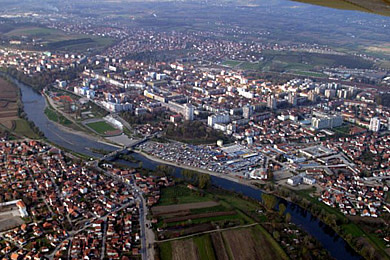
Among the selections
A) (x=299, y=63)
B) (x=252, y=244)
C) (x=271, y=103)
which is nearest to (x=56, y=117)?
(x=271, y=103)

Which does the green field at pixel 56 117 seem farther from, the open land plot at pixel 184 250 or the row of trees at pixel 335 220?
the open land plot at pixel 184 250

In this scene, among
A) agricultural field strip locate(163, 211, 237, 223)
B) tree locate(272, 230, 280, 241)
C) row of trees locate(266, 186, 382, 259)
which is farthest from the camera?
agricultural field strip locate(163, 211, 237, 223)

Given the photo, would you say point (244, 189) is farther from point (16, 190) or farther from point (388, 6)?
point (388, 6)

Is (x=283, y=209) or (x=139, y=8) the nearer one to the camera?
(x=283, y=209)

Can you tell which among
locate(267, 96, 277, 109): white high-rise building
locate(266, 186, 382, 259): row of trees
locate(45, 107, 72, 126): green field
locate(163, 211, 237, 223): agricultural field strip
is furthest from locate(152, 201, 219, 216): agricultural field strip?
locate(267, 96, 277, 109): white high-rise building

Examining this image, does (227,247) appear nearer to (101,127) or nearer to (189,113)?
(101,127)

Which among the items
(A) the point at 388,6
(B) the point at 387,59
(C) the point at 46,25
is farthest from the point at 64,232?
(C) the point at 46,25

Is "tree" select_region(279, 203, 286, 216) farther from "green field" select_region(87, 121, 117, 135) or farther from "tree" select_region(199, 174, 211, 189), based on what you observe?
"green field" select_region(87, 121, 117, 135)

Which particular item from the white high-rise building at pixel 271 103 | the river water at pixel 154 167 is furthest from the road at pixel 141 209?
the white high-rise building at pixel 271 103
